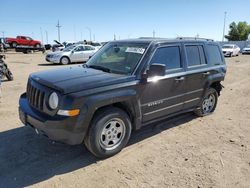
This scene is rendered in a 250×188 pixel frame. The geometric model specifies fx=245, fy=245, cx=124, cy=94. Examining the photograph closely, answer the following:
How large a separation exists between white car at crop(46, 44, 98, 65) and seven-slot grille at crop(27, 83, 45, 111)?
15.2 metres

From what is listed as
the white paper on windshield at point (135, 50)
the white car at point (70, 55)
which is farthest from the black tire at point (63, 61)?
the white paper on windshield at point (135, 50)

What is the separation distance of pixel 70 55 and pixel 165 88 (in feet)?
50.9

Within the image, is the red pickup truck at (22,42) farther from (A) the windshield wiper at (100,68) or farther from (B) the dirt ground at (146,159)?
(A) the windshield wiper at (100,68)

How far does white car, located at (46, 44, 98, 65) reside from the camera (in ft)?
61.5

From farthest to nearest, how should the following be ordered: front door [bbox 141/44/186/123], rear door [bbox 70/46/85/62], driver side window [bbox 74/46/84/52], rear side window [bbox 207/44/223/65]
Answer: driver side window [bbox 74/46/84/52], rear door [bbox 70/46/85/62], rear side window [bbox 207/44/223/65], front door [bbox 141/44/186/123]

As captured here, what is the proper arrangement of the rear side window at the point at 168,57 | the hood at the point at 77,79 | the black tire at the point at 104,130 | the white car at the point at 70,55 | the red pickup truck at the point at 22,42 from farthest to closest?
the red pickup truck at the point at 22,42 → the white car at the point at 70,55 → the rear side window at the point at 168,57 → the black tire at the point at 104,130 → the hood at the point at 77,79

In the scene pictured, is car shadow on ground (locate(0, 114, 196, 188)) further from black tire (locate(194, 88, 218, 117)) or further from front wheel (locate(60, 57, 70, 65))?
front wheel (locate(60, 57, 70, 65))

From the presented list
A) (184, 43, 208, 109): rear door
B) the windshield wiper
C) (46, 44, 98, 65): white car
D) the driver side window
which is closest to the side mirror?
the windshield wiper

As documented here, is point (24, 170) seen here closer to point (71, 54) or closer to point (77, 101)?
point (77, 101)

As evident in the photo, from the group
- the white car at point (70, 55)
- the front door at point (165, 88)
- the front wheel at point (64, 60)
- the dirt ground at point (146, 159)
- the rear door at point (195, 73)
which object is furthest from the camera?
the front wheel at point (64, 60)

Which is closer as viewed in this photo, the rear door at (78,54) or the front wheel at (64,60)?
the front wheel at (64,60)

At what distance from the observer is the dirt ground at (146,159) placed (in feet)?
11.2

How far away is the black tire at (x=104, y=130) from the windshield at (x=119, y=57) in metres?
0.81

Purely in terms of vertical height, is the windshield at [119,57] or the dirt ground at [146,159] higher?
the windshield at [119,57]
